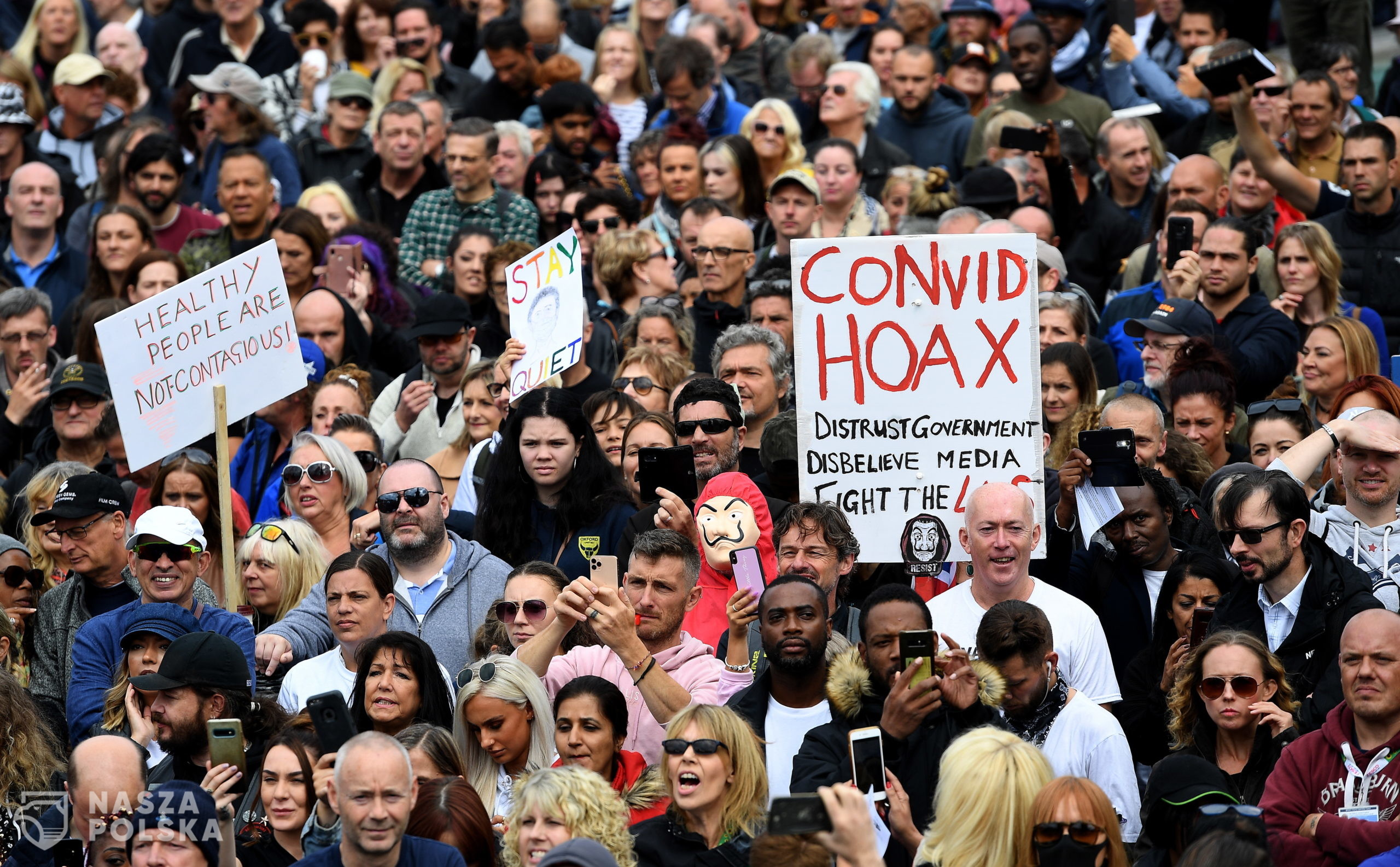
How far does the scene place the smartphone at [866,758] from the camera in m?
7.11

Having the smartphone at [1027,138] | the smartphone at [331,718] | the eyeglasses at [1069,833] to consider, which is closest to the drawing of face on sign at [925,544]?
the eyeglasses at [1069,833]

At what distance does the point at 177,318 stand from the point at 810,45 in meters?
6.75

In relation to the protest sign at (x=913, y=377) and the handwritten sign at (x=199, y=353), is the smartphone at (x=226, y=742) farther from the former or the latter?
the handwritten sign at (x=199, y=353)

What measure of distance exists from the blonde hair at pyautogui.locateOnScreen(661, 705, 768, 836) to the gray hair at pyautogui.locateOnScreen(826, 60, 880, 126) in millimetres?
7970

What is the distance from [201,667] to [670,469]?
2226mm

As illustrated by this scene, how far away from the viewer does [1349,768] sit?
7250 mm

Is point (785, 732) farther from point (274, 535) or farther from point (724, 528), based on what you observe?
point (274, 535)

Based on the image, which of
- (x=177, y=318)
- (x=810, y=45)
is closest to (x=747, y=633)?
(x=177, y=318)

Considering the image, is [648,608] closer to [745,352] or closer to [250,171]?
[745,352]

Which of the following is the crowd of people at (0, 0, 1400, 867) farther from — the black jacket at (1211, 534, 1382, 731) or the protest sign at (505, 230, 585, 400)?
the protest sign at (505, 230, 585, 400)

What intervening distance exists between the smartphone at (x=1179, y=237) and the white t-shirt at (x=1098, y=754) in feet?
15.6

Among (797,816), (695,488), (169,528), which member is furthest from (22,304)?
(797,816)

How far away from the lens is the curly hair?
7.69m

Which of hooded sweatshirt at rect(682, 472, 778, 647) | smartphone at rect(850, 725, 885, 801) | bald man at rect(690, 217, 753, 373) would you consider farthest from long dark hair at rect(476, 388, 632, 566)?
smartphone at rect(850, 725, 885, 801)
